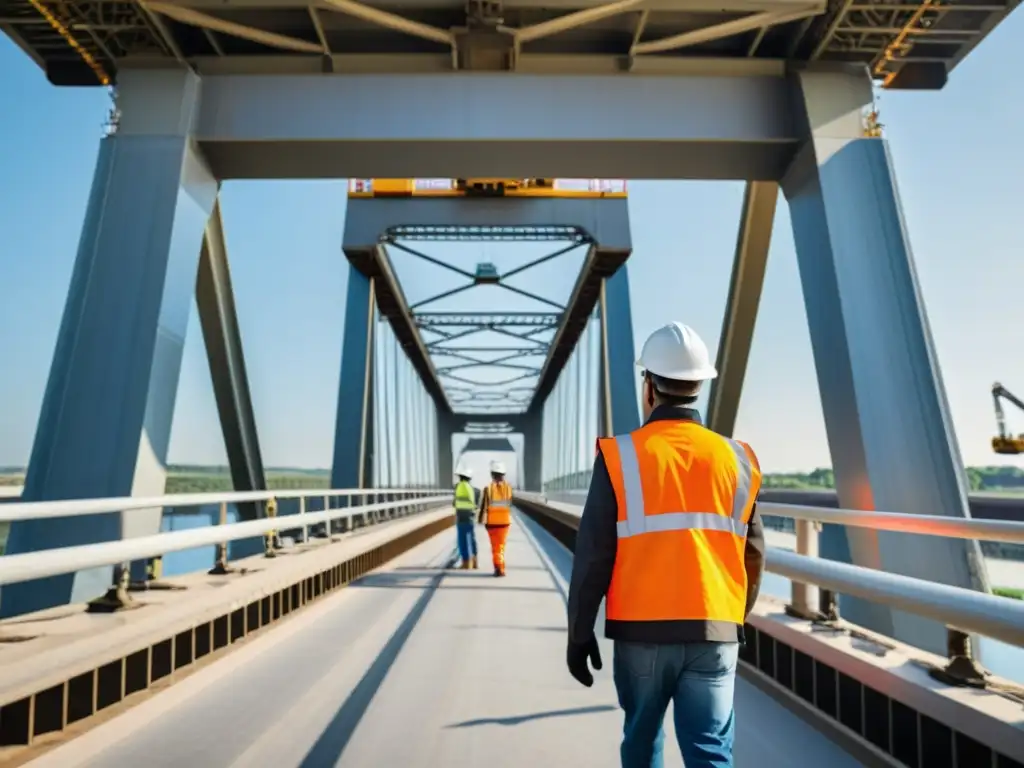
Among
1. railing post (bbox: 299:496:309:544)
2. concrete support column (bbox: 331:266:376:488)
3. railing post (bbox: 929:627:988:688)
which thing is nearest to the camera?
railing post (bbox: 929:627:988:688)

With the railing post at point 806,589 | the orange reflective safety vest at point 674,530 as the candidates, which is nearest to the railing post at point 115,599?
the orange reflective safety vest at point 674,530

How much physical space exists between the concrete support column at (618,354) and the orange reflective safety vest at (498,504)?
35.3ft

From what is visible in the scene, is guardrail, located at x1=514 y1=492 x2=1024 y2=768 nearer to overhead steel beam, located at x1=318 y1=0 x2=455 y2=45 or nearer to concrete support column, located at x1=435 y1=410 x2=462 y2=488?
overhead steel beam, located at x1=318 y1=0 x2=455 y2=45

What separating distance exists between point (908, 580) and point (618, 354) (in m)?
21.2

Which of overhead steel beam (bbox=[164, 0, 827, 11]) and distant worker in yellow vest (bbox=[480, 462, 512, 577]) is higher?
overhead steel beam (bbox=[164, 0, 827, 11])

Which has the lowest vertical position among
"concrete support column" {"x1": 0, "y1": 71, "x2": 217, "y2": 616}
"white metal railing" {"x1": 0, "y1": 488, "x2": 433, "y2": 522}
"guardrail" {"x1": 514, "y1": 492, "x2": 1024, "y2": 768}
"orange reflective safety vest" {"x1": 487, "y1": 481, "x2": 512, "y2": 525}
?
"guardrail" {"x1": 514, "y1": 492, "x2": 1024, "y2": 768}

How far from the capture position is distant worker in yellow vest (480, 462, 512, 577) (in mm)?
11016

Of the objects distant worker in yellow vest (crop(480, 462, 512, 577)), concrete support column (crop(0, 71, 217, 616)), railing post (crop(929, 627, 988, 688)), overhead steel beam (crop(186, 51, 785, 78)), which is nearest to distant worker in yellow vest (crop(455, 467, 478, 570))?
distant worker in yellow vest (crop(480, 462, 512, 577))

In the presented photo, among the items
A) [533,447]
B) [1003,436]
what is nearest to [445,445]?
[533,447]

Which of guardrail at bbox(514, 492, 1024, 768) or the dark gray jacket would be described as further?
guardrail at bbox(514, 492, 1024, 768)

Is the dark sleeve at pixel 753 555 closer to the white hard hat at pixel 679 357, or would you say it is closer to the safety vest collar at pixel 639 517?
the safety vest collar at pixel 639 517

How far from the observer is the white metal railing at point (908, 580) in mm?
2475

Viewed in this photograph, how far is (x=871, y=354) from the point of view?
8.22m

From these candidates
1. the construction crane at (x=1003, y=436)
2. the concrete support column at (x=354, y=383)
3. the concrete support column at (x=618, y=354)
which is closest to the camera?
the concrete support column at (x=354, y=383)
